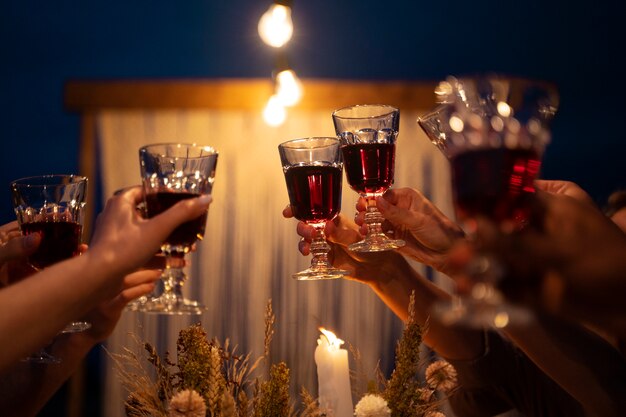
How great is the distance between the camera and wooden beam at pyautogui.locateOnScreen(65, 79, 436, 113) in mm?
4629

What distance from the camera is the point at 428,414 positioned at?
4.58 ft

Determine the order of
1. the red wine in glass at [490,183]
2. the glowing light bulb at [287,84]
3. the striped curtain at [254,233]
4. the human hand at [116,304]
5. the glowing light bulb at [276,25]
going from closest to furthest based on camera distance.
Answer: the red wine in glass at [490,183] → the human hand at [116,304] → the glowing light bulb at [276,25] → the glowing light bulb at [287,84] → the striped curtain at [254,233]

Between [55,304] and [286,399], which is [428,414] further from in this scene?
[55,304]

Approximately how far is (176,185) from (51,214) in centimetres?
47

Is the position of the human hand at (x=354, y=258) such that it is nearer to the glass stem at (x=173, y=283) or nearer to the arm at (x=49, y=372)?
the glass stem at (x=173, y=283)

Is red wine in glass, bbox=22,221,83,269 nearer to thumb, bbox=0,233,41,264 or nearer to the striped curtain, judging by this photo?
thumb, bbox=0,233,41,264

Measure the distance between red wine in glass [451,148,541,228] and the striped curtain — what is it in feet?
12.3

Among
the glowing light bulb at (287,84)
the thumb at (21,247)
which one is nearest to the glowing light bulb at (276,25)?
the glowing light bulb at (287,84)

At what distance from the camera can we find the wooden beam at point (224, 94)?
182 inches

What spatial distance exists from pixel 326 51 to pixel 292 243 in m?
3.58

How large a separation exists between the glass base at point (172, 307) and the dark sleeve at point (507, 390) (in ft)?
3.89

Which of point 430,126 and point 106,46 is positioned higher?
point 106,46

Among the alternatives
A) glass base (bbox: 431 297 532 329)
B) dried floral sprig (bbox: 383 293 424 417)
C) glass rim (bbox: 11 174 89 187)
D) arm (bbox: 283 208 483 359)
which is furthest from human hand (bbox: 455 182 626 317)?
glass rim (bbox: 11 174 89 187)

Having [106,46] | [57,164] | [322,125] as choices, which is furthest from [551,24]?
[57,164]
